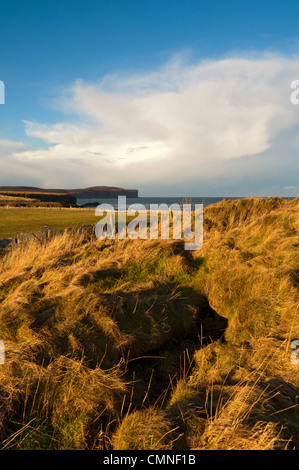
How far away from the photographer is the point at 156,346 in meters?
5.61

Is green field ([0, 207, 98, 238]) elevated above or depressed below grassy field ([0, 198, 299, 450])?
above

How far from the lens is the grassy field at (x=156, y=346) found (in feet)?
10.7

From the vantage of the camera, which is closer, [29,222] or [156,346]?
[156,346]

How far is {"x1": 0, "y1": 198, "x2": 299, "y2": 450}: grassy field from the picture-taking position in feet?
10.7

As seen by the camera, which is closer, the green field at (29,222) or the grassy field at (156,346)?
the grassy field at (156,346)

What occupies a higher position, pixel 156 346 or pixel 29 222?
pixel 29 222

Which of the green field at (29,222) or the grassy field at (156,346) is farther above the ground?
the green field at (29,222)

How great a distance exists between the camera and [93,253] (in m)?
9.73

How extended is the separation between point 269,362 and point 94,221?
40.6 ft

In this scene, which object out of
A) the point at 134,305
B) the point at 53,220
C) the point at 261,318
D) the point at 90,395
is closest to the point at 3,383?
the point at 90,395

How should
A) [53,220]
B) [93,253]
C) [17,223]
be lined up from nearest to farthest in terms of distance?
[93,253] < [17,223] < [53,220]

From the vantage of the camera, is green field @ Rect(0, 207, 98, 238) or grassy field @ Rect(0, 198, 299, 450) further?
green field @ Rect(0, 207, 98, 238)

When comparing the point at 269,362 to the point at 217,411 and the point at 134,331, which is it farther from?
the point at 134,331

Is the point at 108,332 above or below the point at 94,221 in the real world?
below
